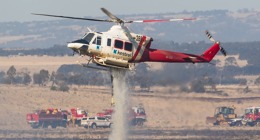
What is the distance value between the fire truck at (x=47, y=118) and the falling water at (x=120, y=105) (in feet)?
174

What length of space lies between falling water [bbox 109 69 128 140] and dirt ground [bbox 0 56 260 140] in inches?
60.7

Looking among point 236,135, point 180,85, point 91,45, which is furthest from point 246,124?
point 91,45

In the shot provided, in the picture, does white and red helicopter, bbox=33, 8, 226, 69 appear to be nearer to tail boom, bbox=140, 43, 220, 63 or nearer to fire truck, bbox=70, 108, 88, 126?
tail boom, bbox=140, 43, 220, 63

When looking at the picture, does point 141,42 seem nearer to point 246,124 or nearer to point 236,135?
point 236,135

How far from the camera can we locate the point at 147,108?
13588 cm

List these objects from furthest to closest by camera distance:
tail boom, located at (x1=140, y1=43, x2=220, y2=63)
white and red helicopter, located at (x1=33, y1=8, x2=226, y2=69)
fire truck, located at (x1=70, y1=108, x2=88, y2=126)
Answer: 1. fire truck, located at (x1=70, y1=108, x2=88, y2=126)
2. tail boom, located at (x1=140, y1=43, x2=220, y2=63)
3. white and red helicopter, located at (x1=33, y1=8, x2=226, y2=69)

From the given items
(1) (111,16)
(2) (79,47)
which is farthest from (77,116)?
(1) (111,16)

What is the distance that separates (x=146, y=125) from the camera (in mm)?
127625

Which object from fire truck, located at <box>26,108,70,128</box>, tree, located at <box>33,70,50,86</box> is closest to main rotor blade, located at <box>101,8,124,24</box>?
fire truck, located at <box>26,108,70,128</box>

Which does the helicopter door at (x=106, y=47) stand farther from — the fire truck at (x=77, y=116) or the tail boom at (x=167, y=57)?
the fire truck at (x=77, y=116)

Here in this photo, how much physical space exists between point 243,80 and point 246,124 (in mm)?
64314

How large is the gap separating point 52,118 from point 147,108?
1500 cm

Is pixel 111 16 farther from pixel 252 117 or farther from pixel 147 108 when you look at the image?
pixel 147 108

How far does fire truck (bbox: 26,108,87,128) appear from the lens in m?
125
